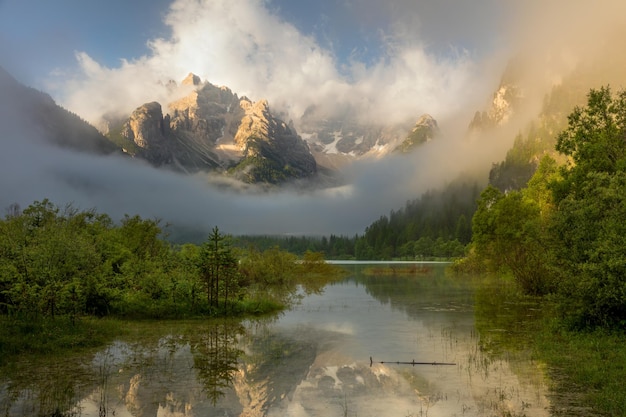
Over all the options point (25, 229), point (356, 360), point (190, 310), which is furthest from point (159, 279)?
point (356, 360)

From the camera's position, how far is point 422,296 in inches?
2410

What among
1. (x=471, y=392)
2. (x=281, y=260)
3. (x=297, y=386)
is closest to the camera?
(x=471, y=392)

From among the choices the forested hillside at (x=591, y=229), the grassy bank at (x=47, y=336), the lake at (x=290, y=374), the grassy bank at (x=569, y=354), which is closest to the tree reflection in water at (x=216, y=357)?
the lake at (x=290, y=374)

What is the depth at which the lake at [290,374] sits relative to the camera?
16438mm

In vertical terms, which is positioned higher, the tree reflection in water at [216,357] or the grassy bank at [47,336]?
the grassy bank at [47,336]

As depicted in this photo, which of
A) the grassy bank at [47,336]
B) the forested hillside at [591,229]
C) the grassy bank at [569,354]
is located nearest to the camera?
the grassy bank at [569,354]

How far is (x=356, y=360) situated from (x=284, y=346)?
5544 millimetres

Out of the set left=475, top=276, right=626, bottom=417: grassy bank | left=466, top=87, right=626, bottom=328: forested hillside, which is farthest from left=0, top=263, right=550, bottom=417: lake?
left=466, top=87, right=626, bottom=328: forested hillside

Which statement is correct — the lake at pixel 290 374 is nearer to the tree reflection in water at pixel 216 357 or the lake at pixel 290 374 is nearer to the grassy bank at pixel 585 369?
the tree reflection in water at pixel 216 357

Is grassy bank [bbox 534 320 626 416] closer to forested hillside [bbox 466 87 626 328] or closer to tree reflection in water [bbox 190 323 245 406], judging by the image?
forested hillside [bbox 466 87 626 328]

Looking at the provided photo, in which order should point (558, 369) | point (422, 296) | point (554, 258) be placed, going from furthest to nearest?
point (422, 296) → point (554, 258) → point (558, 369)

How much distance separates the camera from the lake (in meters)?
16.4

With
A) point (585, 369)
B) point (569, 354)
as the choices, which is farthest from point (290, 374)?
point (569, 354)

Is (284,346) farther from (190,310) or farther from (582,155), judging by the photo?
(582,155)
